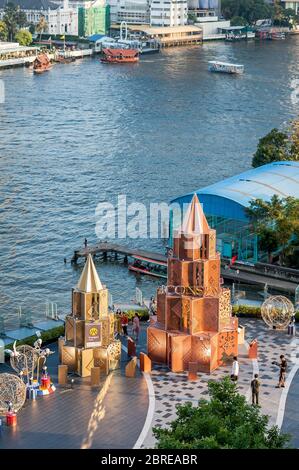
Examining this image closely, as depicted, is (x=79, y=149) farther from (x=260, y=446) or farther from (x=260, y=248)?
(x=260, y=446)

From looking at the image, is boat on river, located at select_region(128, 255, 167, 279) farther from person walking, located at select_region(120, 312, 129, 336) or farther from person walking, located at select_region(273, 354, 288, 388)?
person walking, located at select_region(273, 354, 288, 388)

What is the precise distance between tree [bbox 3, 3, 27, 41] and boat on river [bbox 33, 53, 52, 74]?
68.4 ft

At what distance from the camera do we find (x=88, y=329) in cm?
3400

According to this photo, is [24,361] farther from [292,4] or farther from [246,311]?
[292,4]

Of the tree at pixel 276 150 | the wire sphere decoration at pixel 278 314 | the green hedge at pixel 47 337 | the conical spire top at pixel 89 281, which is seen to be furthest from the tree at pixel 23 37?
the conical spire top at pixel 89 281

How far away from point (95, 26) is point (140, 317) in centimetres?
12315

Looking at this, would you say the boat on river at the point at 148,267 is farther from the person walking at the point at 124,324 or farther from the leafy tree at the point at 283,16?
the leafy tree at the point at 283,16

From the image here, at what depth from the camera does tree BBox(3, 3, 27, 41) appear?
14575 centimetres

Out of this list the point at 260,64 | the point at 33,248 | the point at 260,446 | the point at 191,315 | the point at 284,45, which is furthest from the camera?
the point at 284,45

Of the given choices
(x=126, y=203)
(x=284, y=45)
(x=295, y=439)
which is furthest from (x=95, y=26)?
(x=295, y=439)

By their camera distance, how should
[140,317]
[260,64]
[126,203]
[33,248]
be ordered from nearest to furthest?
[140,317] → [33,248] → [126,203] → [260,64]

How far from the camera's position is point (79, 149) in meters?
82.1

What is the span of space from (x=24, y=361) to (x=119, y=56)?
105m

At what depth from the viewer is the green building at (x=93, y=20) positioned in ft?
511
